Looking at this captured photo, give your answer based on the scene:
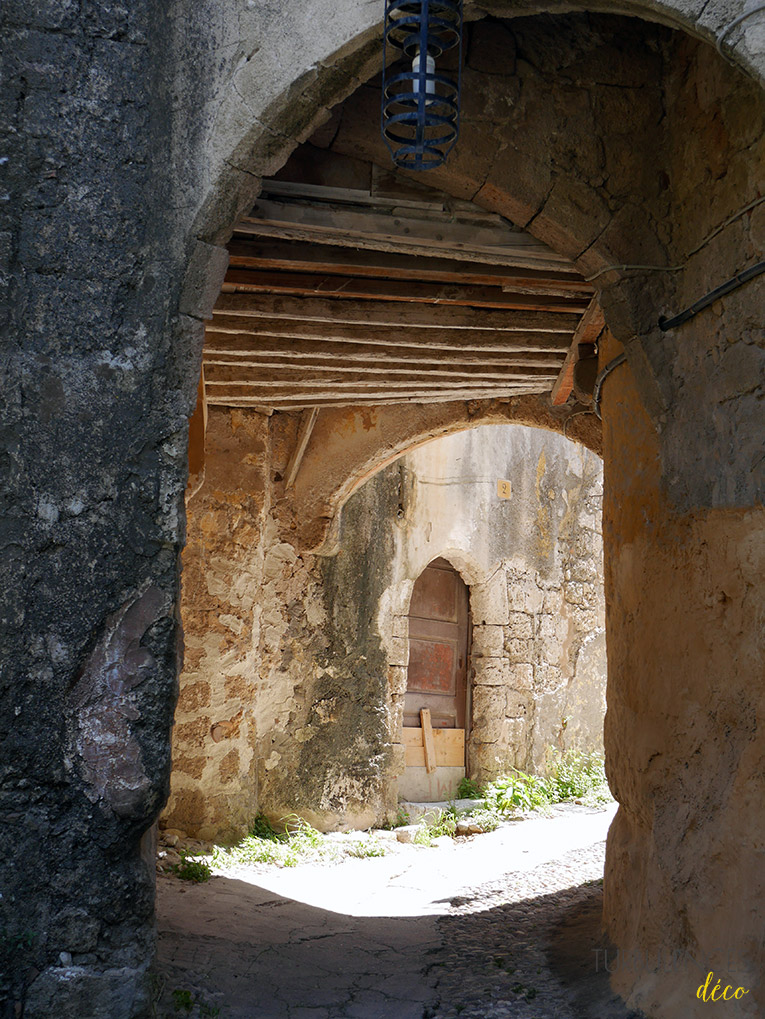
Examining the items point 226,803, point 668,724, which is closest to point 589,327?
point 668,724

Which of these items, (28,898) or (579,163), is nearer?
(28,898)

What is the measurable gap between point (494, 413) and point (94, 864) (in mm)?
4953

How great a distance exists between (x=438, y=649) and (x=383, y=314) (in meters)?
5.60

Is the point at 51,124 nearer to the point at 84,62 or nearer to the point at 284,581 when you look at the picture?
the point at 84,62

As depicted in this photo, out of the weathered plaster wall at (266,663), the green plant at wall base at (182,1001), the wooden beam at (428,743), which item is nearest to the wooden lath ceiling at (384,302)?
the weathered plaster wall at (266,663)

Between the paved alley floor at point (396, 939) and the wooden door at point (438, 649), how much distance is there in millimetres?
3060

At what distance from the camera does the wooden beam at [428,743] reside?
930cm

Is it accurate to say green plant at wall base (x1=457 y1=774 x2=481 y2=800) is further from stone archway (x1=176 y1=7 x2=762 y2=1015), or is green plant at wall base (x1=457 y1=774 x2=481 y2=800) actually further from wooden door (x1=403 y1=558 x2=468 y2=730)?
stone archway (x1=176 y1=7 x2=762 y2=1015)

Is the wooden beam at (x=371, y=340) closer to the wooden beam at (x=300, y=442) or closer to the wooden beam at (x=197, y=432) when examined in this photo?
the wooden beam at (x=197, y=432)

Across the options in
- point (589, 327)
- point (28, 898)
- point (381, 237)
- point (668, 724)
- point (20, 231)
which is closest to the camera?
point (28, 898)

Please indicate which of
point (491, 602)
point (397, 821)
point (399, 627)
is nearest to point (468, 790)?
point (397, 821)

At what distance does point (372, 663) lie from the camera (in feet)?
25.8

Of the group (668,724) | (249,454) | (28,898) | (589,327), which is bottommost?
(28,898)

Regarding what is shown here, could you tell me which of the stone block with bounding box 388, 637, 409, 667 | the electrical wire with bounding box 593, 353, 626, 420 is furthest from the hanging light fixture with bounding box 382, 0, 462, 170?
the stone block with bounding box 388, 637, 409, 667
